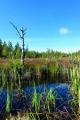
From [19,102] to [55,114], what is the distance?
7.67ft

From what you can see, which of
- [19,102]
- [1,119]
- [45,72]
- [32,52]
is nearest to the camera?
[1,119]

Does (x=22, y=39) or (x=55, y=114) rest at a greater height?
(x=22, y=39)

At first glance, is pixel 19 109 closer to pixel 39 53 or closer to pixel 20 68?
pixel 20 68

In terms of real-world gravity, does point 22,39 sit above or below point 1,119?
above

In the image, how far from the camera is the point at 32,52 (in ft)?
229

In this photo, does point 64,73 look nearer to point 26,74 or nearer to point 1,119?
point 26,74

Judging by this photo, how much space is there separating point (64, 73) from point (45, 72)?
233 centimetres

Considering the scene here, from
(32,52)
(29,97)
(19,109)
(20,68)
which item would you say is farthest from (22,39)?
(32,52)

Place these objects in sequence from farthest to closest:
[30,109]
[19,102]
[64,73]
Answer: [64,73], [19,102], [30,109]

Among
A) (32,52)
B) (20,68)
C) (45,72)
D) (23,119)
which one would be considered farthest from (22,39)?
(32,52)

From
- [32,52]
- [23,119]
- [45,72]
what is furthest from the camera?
[32,52]

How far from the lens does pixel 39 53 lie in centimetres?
7375

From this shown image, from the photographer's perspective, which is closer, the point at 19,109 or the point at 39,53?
the point at 19,109

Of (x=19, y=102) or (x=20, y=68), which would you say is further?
(x=20, y=68)
